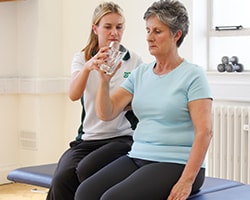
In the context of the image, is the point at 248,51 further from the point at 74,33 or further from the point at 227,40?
the point at 74,33

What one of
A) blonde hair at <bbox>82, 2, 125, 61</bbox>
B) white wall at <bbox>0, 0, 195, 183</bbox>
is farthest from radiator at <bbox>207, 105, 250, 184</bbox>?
white wall at <bbox>0, 0, 195, 183</bbox>

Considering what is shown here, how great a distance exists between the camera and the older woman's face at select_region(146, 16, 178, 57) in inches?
96.9

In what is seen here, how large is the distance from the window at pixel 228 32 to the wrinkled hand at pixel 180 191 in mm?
1822

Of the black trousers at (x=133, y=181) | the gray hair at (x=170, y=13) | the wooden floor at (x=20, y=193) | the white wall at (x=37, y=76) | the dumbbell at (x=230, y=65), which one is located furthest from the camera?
the white wall at (x=37, y=76)

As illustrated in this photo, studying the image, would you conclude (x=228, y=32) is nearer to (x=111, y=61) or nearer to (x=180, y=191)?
(x=111, y=61)

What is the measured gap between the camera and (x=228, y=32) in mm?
4078

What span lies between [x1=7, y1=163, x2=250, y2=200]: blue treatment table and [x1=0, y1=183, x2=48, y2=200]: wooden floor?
116 cm

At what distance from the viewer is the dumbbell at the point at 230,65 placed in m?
3.94

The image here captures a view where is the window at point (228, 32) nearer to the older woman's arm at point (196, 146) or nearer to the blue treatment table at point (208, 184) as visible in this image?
the blue treatment table at point (208, 184)

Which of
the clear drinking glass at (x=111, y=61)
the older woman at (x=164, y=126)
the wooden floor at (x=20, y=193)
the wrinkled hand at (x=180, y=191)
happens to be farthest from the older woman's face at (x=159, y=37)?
the wooden floor at (x=20, y=193)

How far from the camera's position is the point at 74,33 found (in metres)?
4.86

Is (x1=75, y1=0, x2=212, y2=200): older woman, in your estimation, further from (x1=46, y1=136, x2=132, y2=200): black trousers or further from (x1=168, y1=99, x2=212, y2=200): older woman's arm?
(x1=46, y1=136, x2=132, y2=200): black trousers

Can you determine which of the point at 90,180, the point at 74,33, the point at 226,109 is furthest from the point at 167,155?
the point at 74,33

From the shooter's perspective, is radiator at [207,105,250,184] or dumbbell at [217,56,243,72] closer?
radiator at [207,105,250,184]
